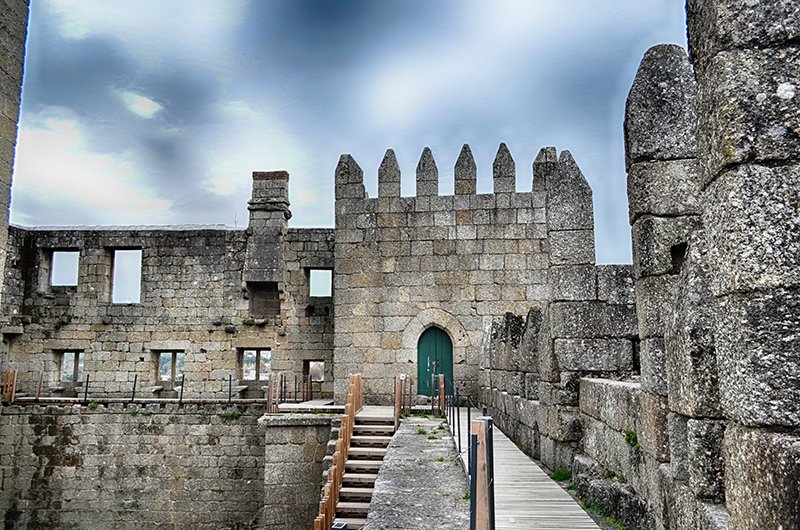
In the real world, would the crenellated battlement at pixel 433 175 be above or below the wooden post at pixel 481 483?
above

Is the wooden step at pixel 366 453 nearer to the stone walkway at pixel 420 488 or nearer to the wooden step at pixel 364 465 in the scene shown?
the wooden step at pixel 364 465

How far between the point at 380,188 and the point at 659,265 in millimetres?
9216

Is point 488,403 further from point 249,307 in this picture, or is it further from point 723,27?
point 723,27

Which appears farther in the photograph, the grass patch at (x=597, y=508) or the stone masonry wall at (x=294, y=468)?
the stone masonry wall at (x=294, y=468)

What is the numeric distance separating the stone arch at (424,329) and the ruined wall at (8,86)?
7.03 metres

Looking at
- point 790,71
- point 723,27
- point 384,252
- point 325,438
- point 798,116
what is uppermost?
point 384,252

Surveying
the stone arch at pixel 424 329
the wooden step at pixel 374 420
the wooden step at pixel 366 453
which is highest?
the stone arch at pixel 424 329

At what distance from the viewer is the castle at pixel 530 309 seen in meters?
2.04

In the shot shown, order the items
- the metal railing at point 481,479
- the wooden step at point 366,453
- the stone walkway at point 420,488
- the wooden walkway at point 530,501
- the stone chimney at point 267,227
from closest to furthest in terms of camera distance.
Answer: the metal railing at point 481,479
the wooden walkway at point 530,501
the stone walkway at point 420,488
the wooden step at point 366,453
the stone chimney at point 267,227

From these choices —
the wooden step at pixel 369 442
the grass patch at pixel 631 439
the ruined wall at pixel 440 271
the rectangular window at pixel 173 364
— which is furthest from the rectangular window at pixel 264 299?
the grass patch at pixel 631 439

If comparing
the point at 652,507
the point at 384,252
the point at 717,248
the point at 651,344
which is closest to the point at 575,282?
the point at 651,344

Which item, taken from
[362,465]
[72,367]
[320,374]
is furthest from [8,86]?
[320,374]

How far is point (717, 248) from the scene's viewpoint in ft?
7.18

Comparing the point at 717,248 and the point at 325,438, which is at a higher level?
the point at 717,248
